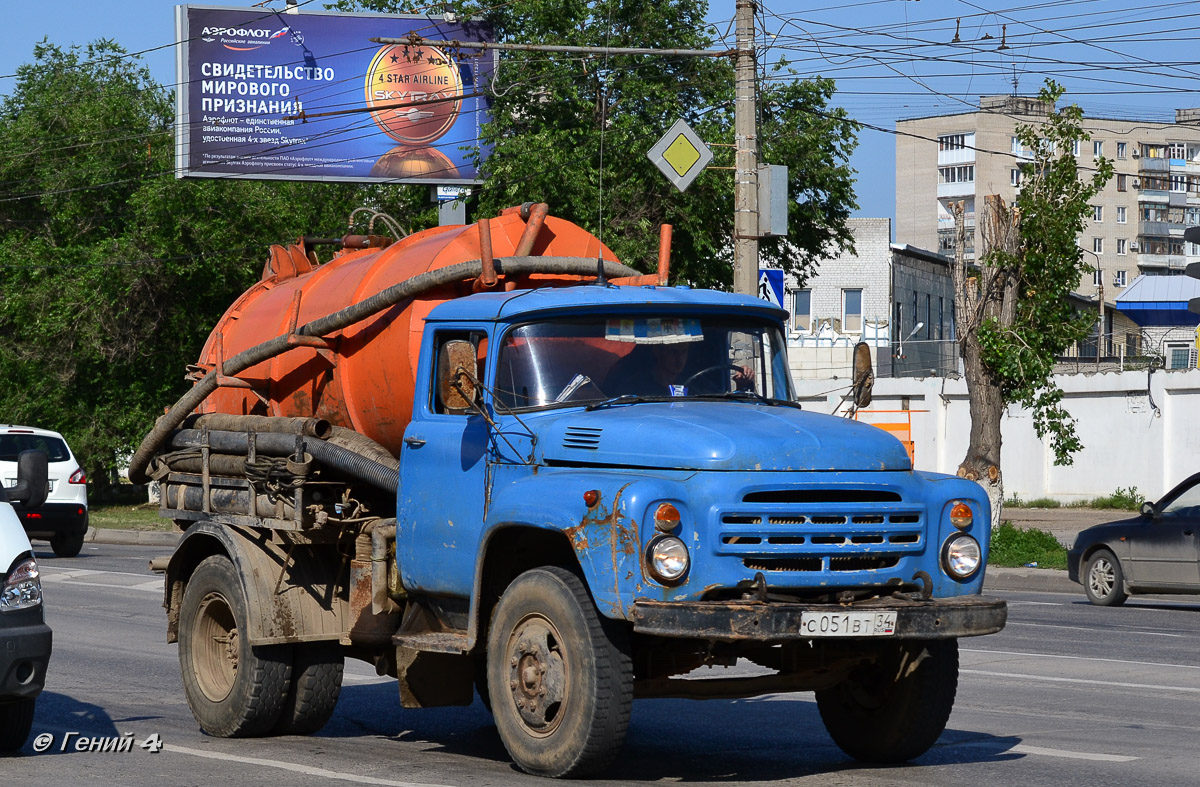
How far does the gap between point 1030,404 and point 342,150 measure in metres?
15.0

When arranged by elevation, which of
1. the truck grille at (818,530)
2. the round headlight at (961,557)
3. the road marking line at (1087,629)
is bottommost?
the road marking line at (1087,629)

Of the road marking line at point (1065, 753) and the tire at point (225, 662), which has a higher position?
the tire at point (225, 662)

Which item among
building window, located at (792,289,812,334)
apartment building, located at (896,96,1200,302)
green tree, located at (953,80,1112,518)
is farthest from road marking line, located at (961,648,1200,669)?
apartment building, located at (896,96,1200,302)

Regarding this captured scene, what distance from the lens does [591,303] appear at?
24.5ft

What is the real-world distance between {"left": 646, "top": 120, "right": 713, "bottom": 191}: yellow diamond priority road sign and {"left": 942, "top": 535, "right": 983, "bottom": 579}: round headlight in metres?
11.6

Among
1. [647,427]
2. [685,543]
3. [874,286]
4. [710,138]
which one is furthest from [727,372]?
[874,286]

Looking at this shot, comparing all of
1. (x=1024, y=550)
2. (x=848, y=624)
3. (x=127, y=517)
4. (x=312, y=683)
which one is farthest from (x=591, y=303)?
(x=127, y=517)

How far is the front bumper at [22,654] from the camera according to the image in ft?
24.2

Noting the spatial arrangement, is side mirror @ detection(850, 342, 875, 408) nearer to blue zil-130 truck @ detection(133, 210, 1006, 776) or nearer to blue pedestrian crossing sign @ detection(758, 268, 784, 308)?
blue zil-130 truck @ detection(133, 210, 1006, 776)

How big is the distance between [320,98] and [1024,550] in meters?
16.8

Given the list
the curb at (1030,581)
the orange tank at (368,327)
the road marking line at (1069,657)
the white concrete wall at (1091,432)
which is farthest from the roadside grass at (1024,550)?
the orange tank at (368,327)

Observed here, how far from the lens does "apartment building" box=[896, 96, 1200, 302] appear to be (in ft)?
348

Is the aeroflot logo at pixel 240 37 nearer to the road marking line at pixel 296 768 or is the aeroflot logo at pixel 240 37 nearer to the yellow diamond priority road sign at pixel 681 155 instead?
the yellow diamond priority road sign at pixel 681 155

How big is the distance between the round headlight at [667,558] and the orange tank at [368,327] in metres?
2.43
